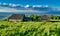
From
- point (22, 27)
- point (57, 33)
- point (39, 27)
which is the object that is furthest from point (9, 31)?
point (57, 33)

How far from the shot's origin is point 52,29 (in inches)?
451

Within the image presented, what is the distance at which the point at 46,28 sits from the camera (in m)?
11.7

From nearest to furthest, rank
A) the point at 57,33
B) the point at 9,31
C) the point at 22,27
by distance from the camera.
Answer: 1. the point at 57,33
2. the point at 9,31
3. the point at 22,27

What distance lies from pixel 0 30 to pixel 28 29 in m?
1.84

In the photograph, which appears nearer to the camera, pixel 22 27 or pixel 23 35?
pixel 23 35

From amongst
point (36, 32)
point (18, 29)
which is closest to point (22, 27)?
point (18, 29)

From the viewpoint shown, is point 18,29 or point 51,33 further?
point 18,29

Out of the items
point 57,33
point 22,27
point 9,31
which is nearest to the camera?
point 57,33

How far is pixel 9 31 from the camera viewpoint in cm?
1189

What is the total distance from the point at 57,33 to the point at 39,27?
1.51m

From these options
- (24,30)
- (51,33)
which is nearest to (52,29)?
(51,33)

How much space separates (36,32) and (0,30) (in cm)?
237

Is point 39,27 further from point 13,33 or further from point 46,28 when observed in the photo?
point 13,33

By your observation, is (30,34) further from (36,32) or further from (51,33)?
(51,33)
